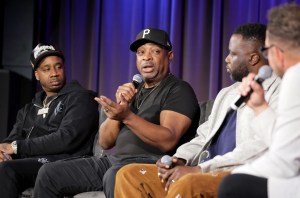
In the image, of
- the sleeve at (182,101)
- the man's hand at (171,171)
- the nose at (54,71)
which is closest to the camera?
the man's hand at (171,171)

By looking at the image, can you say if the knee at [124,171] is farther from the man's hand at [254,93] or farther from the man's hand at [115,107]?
the man's hand at [254,93]

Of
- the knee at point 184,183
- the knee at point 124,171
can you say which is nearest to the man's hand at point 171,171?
the knee at point 124,171

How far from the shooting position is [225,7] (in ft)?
14.3

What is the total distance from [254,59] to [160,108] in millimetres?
670

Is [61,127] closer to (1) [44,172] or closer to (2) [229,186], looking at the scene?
(1) [44,172]

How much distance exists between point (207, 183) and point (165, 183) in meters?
0.38

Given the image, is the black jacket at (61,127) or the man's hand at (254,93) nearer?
the man's hand at (254,93)

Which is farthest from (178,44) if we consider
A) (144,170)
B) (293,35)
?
(293,35)

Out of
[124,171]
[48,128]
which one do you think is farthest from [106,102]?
[48,128]

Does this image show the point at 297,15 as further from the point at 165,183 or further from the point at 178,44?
the point at 178,44

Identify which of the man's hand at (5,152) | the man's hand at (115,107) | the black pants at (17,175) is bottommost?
the black pants at (17,175)

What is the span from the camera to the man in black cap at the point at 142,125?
288cm

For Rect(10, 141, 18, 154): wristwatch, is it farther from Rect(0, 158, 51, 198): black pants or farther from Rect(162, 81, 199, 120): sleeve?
Rect(162, 81, 199, 120): sleeve

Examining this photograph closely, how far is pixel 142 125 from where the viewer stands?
9.42 feet
